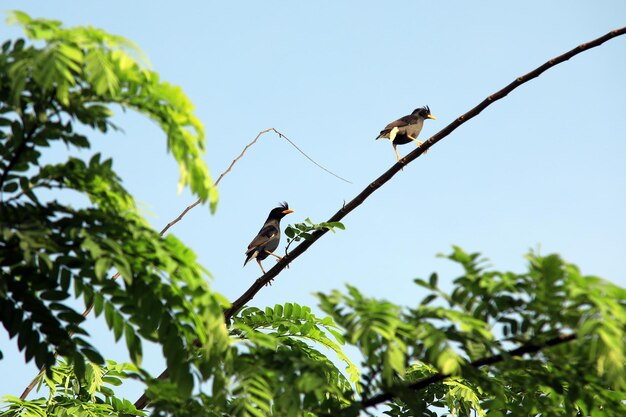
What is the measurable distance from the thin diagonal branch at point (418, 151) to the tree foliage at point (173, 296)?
993 millimetres

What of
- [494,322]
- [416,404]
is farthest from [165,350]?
[494,322]

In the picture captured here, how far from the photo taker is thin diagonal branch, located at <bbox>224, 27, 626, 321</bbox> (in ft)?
12.8

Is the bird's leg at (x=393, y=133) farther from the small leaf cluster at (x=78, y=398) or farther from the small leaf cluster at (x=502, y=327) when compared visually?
the small leaf cluster at (x=502, y=327)

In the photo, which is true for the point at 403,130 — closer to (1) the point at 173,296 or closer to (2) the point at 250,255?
(2) the point at 250,255

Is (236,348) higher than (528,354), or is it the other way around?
(236,348)

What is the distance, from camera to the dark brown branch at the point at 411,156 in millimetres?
3898

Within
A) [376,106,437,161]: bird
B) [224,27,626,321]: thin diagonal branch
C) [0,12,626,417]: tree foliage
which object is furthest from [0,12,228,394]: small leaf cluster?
[376,106,437,161]: bird

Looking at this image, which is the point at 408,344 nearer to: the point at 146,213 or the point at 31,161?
the point at 146,213

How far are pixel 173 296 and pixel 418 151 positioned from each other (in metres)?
1.91

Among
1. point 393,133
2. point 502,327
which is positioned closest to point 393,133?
point 393,133

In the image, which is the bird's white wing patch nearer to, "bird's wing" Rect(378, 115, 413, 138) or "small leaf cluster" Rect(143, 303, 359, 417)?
"bird's wing" Rect(378, 115, 413, 138)

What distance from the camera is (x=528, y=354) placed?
121 inches

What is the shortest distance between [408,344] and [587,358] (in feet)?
2.26

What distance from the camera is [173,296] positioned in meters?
3.10
